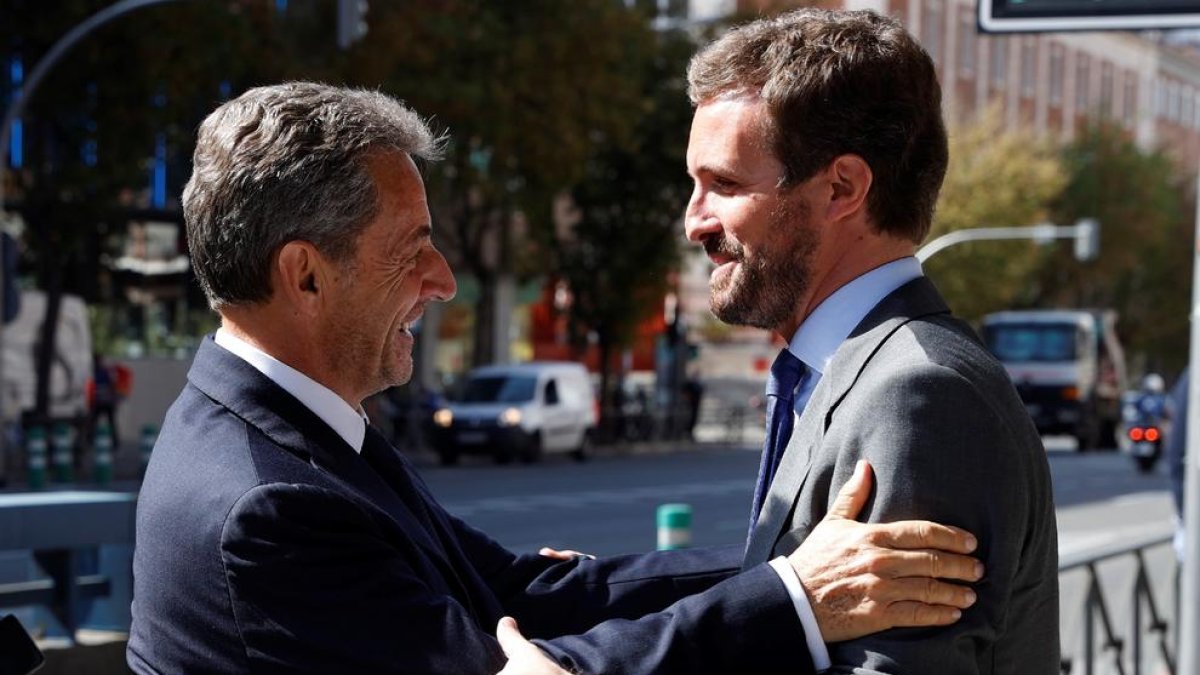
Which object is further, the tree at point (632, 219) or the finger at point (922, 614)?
the tree at point (632, 219)

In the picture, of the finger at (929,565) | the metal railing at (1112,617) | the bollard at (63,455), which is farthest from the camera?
the bollard at (63,455)

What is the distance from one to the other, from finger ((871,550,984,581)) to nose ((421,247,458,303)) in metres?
0.83

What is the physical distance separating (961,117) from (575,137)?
98.4ft

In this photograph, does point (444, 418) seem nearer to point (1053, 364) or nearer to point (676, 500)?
point (676, 500)

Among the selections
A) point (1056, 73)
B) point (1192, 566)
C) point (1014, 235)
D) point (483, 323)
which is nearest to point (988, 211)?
point (1014, 235)

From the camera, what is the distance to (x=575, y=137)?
28.6 metres

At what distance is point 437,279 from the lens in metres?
2.84

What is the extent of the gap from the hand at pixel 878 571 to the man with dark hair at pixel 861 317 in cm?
2

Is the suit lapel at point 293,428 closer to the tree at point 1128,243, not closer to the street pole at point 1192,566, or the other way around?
the street pole at point 1192,566

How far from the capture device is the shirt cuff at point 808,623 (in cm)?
236

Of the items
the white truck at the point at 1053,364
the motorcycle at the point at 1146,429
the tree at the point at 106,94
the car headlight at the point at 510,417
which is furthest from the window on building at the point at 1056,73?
the tree at the point at 106,94

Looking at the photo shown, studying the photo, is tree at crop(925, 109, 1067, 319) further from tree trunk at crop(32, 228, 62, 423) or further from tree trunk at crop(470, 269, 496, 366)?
tree trunk at crop(32, 228, 62, 423)

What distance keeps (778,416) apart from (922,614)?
51cm

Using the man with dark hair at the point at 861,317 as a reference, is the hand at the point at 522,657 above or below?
below
